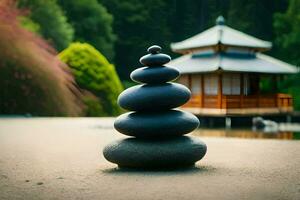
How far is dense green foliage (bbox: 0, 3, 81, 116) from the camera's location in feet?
84.9

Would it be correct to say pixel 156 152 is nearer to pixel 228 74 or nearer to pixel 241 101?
pixel 241 101

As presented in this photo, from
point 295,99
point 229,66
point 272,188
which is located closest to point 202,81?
point 229,66

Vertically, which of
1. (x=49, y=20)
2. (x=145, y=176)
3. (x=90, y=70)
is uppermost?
(x=49, y=20)

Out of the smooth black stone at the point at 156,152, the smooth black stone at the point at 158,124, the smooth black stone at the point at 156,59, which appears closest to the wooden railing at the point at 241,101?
the smooth black stone at the point at 156,59

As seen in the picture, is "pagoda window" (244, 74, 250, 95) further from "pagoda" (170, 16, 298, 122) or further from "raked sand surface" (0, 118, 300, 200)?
"raked sand surface" (0, 118, 300, 200)

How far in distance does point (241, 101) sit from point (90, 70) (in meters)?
10.2

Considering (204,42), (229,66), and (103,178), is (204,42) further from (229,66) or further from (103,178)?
(103,178)

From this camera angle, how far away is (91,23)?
135ft

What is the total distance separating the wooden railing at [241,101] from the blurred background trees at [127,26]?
24.1ft

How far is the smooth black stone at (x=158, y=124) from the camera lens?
8078mm

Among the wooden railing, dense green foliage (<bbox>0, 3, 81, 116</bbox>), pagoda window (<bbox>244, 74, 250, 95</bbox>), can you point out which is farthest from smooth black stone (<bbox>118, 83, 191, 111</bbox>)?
dense green foliage (<bbox>0, 3, 81, 116</bbox>)

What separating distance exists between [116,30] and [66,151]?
36.3m

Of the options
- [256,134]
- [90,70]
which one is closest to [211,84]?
[90,70]

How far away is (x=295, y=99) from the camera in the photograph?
3416 centimetres
